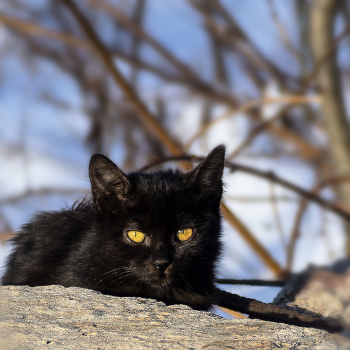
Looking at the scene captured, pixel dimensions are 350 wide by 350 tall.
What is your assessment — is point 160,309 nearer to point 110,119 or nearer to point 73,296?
point 73,296

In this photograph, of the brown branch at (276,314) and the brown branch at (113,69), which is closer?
the brown branch at (276,314)

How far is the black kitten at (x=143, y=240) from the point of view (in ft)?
5.52

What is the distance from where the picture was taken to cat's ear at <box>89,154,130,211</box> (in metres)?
1.77

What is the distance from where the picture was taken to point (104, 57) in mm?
2836

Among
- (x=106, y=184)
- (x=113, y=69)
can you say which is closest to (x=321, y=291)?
(x=106, y=184)

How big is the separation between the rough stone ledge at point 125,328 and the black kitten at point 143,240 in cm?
17

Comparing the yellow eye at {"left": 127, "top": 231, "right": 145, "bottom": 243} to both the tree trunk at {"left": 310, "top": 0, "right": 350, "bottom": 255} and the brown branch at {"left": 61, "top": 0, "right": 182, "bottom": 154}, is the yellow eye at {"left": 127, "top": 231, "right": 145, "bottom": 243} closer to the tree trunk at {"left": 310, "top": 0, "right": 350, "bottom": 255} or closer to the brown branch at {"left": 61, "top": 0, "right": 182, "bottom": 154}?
the brown branch at {"left": 61, "top": 0, "right": 182, "bottom": 154}

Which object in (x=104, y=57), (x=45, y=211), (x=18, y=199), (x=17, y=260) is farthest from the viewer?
(x=18, y=199)

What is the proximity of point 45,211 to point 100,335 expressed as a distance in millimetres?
1252

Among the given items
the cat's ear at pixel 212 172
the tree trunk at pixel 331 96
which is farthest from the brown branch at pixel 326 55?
the cat's ear at pixel 212 172

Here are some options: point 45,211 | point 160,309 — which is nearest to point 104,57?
point 45,211

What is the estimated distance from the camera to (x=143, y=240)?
5.57ft

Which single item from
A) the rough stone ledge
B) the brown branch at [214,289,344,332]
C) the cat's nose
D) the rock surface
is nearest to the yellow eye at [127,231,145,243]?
the cat's nose

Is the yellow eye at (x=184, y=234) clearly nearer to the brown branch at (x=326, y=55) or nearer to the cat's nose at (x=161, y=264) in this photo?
the cat's nose at (x=161, y=264)
